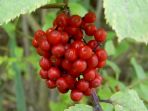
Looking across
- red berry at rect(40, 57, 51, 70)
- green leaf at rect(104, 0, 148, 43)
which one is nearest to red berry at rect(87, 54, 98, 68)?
red berry at rect(40, 57, 51, 70)

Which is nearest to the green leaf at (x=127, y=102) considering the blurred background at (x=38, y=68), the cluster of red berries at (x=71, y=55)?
the blurred background at (x=38, y=68)

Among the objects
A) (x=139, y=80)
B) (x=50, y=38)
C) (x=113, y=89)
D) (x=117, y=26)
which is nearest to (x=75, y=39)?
(x=50, y=38)

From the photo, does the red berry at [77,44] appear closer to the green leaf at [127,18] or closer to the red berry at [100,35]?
the red berry at [100,35]

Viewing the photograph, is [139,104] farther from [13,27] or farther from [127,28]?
[13,27]

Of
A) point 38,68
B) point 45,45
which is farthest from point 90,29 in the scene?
point 38,68

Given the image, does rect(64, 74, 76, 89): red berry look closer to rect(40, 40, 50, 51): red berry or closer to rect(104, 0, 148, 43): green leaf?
rect(40, 40, 50, 51): red berry
